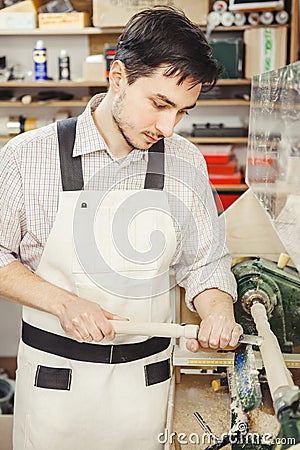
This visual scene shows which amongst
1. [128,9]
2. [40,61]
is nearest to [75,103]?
[40,61]

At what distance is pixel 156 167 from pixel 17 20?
88.0 inches

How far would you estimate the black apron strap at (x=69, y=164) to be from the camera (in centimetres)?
152

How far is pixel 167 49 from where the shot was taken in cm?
136

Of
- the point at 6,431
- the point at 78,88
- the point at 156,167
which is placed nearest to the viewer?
the point at 156,167

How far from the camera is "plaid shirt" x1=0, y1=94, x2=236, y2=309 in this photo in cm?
150

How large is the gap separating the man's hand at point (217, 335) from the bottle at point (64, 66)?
245 cm

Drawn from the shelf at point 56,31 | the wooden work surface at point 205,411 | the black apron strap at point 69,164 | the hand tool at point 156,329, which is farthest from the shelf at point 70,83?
the hand tool at point 156,329

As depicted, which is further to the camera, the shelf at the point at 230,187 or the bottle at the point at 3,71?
the bottle at the point at 3,71

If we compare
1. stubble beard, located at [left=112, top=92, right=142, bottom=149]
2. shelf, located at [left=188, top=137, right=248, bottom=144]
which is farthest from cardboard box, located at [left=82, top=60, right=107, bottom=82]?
stubble beard, located at [left=112, top=92, right=142, bottom=149]

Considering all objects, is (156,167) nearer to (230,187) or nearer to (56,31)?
(230,187)

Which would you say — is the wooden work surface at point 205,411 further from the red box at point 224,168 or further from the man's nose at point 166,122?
the red box at point 224,168

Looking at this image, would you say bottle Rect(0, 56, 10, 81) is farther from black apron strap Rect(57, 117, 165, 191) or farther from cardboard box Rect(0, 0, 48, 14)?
black apron strap Rect(57, 117, 165, 191)

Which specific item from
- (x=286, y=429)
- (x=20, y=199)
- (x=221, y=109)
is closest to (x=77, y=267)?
(x=20, y=199)

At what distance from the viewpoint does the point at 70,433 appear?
1499 mm
